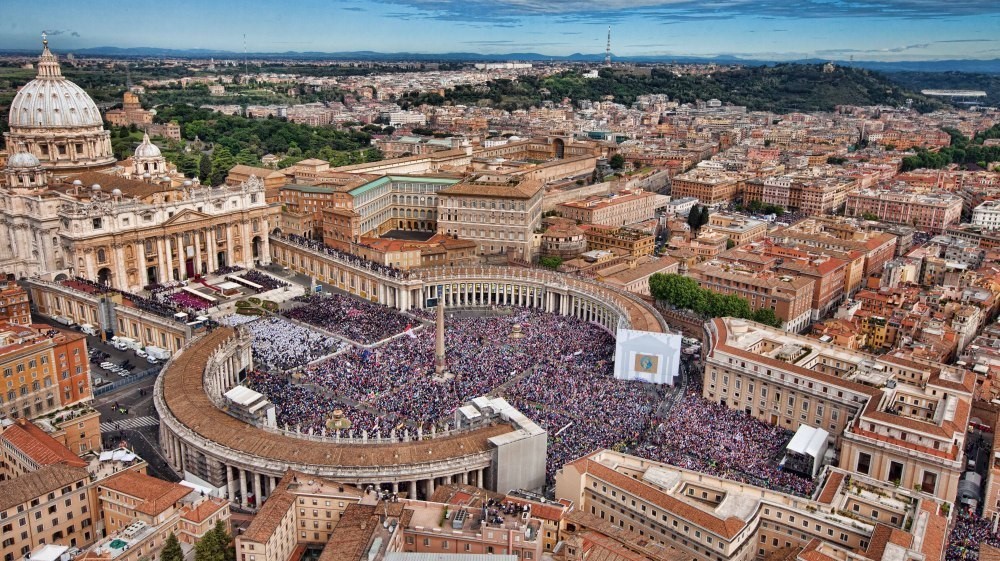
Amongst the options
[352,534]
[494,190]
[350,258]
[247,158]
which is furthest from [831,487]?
[247,158]

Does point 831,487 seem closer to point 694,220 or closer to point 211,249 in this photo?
point 211,249

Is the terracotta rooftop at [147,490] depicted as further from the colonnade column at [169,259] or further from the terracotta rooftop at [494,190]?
the terracotta rooftop at [494,190]

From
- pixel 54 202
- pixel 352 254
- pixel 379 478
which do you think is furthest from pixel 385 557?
pixel 54 202

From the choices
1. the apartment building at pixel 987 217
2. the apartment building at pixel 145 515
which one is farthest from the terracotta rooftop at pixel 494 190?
the apartment building at pixel 987 217

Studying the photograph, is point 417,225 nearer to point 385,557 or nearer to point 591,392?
point 591,392

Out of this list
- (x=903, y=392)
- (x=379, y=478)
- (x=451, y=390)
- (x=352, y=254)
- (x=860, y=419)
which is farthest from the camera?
(x=352, y=254)

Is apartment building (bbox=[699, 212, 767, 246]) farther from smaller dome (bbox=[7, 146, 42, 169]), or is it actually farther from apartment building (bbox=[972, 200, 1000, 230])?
smaller dome (bbox=[7, 146, 42, 169])
